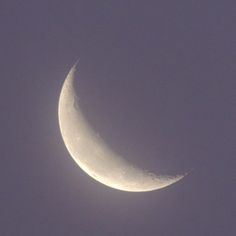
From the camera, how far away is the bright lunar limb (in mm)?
15680

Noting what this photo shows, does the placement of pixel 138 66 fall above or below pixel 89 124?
above

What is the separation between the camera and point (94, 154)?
626 inches

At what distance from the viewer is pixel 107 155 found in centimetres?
1572

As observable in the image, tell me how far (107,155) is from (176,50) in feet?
10.7

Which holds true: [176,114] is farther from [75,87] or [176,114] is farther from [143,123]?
[75,87]

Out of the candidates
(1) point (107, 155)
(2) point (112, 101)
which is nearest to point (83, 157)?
(1) point (107, 155)

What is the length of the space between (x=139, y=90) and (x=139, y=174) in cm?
229

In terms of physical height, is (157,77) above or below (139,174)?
above

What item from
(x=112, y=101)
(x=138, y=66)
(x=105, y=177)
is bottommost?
(x=105, y=177)

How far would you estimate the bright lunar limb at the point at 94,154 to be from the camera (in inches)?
617

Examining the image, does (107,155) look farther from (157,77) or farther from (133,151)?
(157,77)

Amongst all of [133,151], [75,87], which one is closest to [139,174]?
[133,151]

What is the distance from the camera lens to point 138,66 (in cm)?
1528

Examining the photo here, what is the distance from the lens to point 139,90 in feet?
49.9
